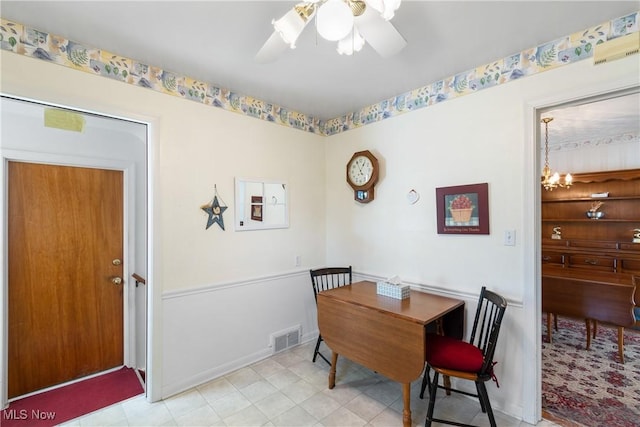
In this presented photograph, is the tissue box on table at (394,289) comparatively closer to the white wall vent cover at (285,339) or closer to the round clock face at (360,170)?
the round clock face at (360,170)

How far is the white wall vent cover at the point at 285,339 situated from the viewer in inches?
106

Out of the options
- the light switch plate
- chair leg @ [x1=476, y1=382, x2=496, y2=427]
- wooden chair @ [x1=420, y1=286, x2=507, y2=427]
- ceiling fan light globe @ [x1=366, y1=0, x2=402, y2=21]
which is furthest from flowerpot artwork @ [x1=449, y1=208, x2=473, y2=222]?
ceiling fan light globe @ [x1=366, y1=0, x2=402, y2=21]

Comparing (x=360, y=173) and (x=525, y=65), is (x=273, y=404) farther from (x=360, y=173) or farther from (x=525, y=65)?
(x=525, y=65)

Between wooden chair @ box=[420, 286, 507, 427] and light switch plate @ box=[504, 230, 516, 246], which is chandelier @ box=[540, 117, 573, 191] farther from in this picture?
wooden chair @ box=[420, 286, 507, 427]

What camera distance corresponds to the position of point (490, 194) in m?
2.01

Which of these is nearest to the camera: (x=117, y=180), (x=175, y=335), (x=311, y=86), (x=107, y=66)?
(x=107, y=66)

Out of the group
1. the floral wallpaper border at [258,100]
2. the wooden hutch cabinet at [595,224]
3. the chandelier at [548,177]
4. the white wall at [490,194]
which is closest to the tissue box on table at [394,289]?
the white wall at [490,194]

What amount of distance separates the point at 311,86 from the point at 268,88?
0.35m

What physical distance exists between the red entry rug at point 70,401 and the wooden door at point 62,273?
130mm

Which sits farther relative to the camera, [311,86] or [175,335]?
[311,86]

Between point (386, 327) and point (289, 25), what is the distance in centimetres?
172

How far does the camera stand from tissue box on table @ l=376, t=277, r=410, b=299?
213cm

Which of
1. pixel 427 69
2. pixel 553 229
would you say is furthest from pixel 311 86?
pixel 553 229

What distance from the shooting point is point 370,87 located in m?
2.34
